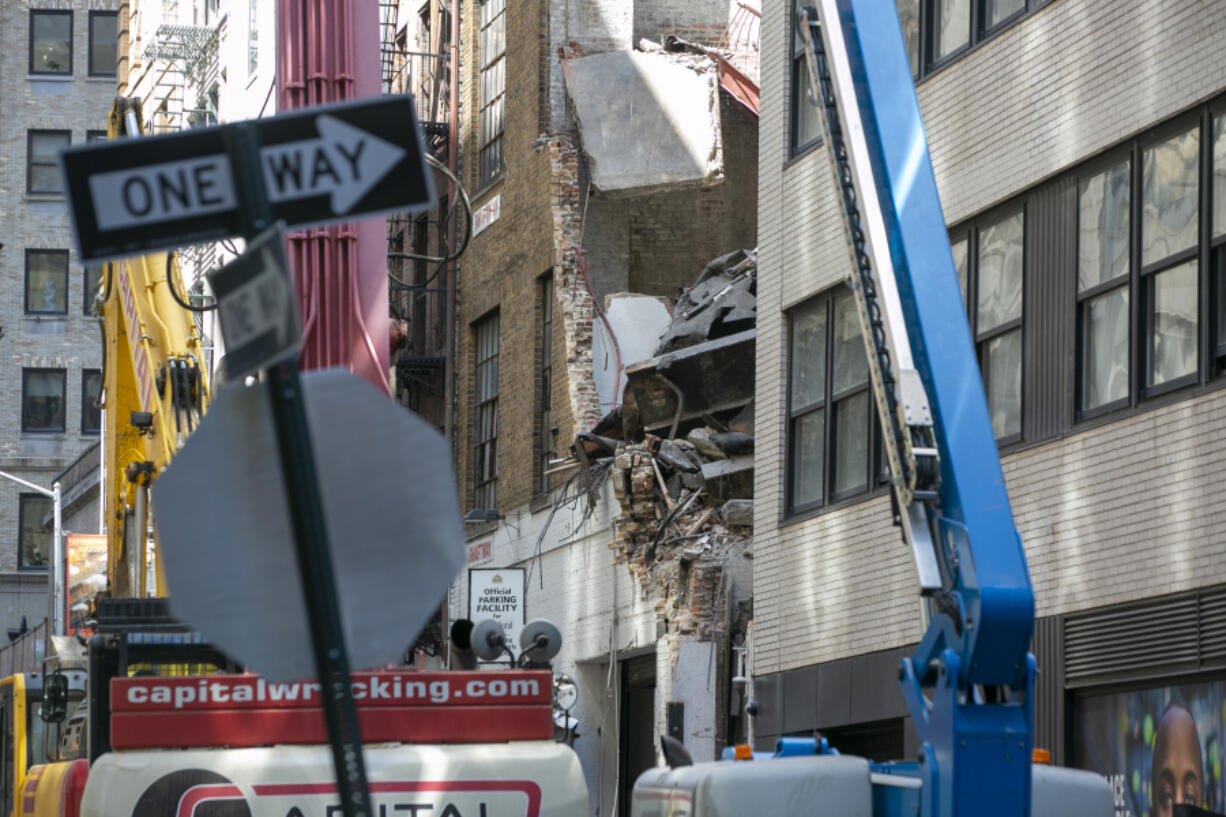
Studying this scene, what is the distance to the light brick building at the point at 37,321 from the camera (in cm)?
7462

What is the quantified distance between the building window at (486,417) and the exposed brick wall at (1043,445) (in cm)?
1028

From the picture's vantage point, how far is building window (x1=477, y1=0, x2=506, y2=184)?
31609mm

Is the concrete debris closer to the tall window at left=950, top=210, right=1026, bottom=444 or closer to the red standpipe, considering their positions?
the tall window at left=950, top=210, right=1026, bottom=444

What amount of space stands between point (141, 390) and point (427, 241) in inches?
605

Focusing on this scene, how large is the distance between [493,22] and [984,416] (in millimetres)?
24251

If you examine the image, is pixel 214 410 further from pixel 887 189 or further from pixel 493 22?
pixel 493 22

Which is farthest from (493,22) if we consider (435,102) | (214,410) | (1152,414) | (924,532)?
(214,410)

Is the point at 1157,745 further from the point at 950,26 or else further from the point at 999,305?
the point at 950,26

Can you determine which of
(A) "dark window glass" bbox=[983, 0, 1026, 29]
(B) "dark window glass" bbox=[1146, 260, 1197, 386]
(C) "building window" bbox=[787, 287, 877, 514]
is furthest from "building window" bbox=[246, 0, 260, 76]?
(B) "dark window glass" bbox=[1146, 260, 1197, 386]

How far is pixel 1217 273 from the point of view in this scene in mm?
14117

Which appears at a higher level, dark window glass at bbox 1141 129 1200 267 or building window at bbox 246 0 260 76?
building window at bbox 246 0 260 76

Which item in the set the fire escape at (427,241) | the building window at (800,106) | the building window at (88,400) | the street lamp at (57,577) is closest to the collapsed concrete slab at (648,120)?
the fire escape at (427,241)

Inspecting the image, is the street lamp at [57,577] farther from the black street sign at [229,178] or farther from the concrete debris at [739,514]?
the black street sign at [229,178]

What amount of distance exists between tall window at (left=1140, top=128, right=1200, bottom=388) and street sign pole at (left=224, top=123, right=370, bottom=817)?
10035mm
